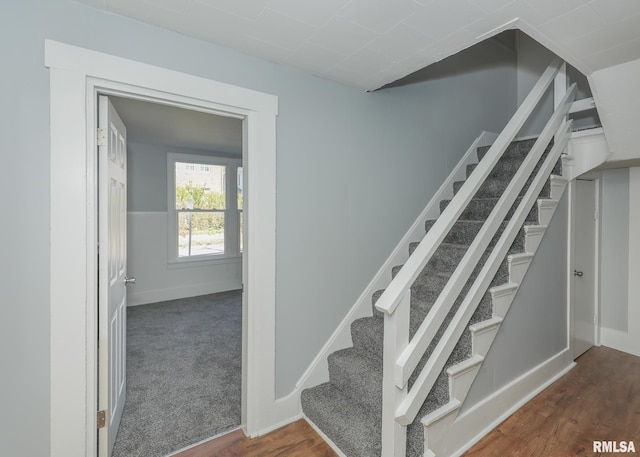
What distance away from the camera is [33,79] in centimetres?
139

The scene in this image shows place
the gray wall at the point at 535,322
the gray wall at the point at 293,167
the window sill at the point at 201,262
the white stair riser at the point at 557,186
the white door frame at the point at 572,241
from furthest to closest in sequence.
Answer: the window sill at the point at 201,262, the white door frame at the point at 572,241, the white stair riser at the point at 557,186, the gray wall at the point at 535,322, the gray wall at the point at 293,167

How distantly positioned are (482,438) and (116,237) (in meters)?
2.68

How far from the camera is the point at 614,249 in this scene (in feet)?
11.1

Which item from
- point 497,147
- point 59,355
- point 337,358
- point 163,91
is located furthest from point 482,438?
point 163,91

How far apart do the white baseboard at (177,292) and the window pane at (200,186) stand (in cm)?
134

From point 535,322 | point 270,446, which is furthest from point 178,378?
point 535,322

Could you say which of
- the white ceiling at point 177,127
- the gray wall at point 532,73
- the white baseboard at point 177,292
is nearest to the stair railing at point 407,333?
the white ceiling at point 177,127

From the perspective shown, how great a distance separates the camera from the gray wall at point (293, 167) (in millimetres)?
1373

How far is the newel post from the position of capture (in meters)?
1.50

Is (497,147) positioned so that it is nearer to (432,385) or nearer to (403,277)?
(403,277)

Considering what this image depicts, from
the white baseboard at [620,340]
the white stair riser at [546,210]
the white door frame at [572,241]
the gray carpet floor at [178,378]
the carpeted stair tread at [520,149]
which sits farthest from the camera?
the white baseboard at [620,340]

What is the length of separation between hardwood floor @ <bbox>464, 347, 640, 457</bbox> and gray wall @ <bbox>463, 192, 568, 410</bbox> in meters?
0.25

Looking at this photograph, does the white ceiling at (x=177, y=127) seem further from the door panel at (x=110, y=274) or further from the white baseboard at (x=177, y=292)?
the white baseboard at (x=177, y=292)

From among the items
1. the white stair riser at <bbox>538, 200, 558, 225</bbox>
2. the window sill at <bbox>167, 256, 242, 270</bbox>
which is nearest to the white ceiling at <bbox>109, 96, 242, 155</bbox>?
the window sill at <bbox>167, 256, 242, 270</bbox>
